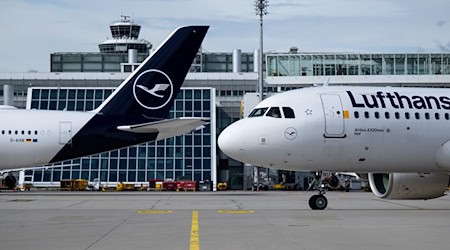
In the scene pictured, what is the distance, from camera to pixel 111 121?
45.9 metres

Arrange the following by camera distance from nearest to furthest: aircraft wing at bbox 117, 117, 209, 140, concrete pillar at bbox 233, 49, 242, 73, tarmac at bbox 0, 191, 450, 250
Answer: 1. tarmac at bbox 0, 191, 450, 250
2. aircraft wing at bbox 117, 117, 209, 140
3. concrete pillar at bbox 233, 49, 242, 73

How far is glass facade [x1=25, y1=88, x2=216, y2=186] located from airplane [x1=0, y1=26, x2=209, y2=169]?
14.7m

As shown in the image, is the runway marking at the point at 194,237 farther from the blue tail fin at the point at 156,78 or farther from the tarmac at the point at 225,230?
the blue tail fin at the point at 156,78

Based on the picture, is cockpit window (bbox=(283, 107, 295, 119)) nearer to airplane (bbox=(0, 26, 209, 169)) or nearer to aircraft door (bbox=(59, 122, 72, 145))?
airplane (bbox=(0, 26, 209, 169))

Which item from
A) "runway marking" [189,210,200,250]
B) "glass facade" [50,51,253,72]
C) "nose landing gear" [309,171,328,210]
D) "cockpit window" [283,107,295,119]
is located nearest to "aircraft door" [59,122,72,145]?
"cockpit window" [283,107,295,119]

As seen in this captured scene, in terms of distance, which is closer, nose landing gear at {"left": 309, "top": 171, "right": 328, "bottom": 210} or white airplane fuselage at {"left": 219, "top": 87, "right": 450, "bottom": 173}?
white airplane fuselage at {"left": 219, "top": 87, "right": 450, "bottom": 173}

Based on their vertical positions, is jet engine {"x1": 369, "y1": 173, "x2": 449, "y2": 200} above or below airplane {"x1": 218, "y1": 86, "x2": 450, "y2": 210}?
below

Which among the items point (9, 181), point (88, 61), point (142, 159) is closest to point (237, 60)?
point (88, 61)

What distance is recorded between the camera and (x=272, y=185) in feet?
232

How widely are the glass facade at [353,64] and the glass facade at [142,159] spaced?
21086 mm

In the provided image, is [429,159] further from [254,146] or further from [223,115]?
[223,115]

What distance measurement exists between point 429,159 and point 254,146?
6.06 meters

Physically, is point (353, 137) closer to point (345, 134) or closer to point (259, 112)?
point (345, 134)

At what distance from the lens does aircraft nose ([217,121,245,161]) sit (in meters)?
24.9
